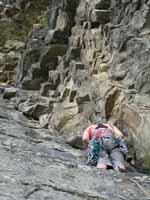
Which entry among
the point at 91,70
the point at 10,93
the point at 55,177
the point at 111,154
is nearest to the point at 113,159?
the point at 111,154

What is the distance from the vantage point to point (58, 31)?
95.8ft

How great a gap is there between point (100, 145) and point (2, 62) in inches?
1061

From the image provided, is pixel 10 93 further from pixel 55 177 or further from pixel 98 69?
pixel 55 177

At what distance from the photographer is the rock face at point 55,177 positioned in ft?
Result: 30.2

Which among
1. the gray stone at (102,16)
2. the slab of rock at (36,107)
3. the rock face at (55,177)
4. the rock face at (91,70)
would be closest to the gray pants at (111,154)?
the rock face at (55,177)

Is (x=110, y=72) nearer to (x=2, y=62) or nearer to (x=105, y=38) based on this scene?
(x=105, y=38)

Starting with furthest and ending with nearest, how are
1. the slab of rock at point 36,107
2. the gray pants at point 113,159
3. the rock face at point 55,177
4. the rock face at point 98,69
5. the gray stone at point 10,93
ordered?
the gray stone at point 10,93 → the slab of rock at point 36,107 → the rock face at point 98,69 → the gray pants at point 113,159 → the rock face at point 55,177

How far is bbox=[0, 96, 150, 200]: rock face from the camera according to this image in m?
9.21

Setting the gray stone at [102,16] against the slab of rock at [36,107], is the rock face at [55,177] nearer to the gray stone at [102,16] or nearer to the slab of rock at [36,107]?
the slab of rock at [36,107]

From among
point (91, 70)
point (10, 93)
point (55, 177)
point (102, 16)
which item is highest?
point (102, 16)

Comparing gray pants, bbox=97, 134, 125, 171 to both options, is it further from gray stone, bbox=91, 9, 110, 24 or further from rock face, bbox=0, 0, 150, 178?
gray stone, bbox=91, 9, 110, 24

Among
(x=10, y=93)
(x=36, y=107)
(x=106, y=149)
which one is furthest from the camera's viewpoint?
(x=10, y=93)

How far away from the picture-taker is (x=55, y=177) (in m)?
10.4

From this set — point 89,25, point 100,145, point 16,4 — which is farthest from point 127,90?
point 16,4
